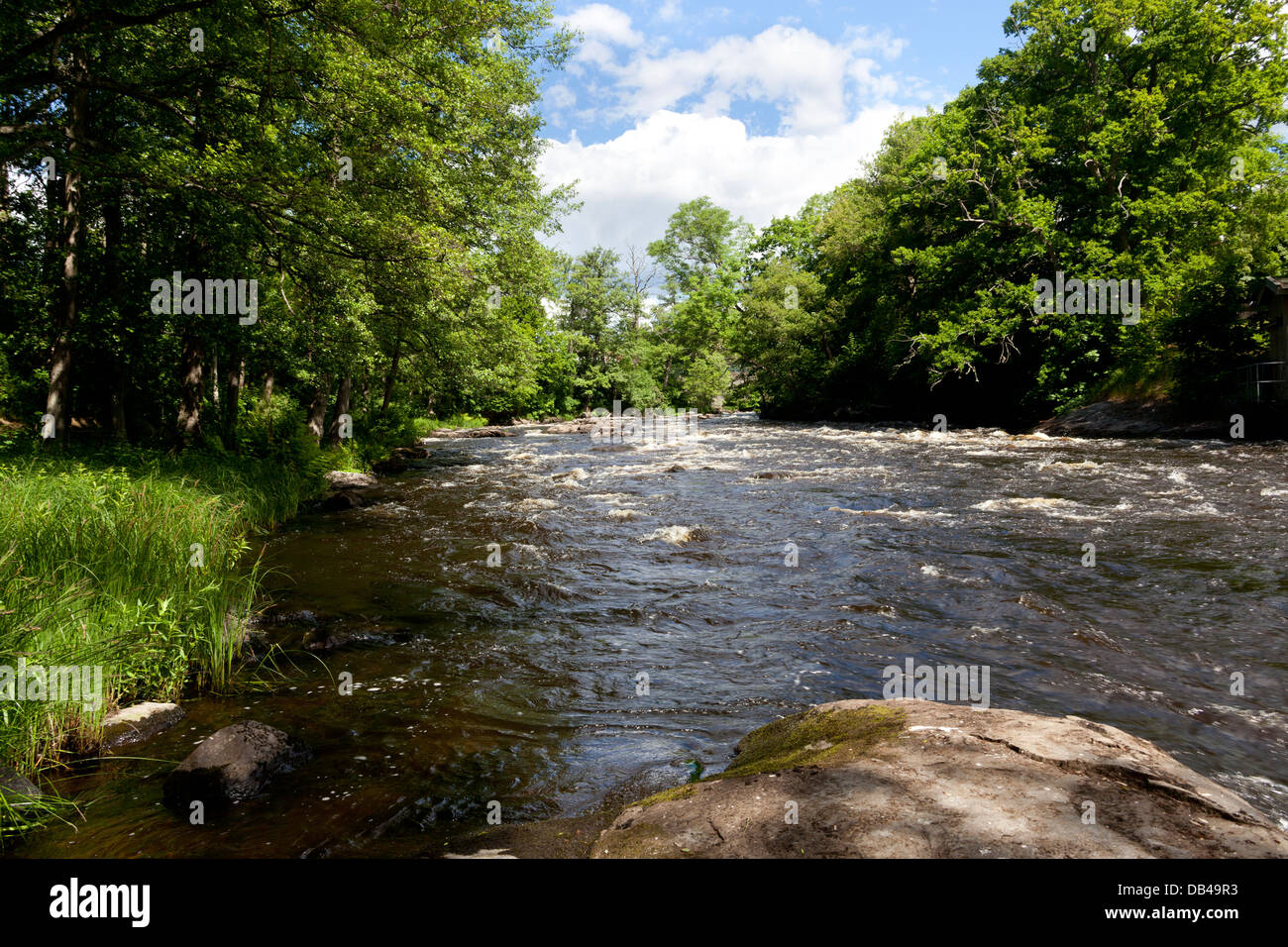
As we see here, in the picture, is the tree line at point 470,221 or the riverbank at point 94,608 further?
the tree line at point 470,221

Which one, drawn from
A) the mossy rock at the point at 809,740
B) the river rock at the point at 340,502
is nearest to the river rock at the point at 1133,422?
the mossy rock at the point at 809,740

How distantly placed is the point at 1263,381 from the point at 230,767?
90.7 ft

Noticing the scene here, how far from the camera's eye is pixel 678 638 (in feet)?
21.9

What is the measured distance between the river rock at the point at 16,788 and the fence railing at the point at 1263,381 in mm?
28037

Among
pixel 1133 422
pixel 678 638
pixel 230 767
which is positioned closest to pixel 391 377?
pixel 678 638

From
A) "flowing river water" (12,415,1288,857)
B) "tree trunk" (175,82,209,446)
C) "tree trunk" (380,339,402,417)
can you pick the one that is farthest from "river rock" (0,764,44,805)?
"tree trunk" (380,339,402,417)

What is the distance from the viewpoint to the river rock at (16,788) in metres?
3.29

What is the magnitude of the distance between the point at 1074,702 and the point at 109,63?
1666 centimetres

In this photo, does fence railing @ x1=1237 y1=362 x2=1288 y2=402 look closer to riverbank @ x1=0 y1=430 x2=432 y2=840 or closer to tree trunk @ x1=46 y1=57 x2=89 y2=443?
riverbank @ x1=0 y1=430 x2=432 y2=840

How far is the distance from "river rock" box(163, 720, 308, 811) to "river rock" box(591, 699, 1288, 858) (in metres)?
2.43

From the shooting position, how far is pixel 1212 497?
1184cm

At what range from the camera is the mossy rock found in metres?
3.31

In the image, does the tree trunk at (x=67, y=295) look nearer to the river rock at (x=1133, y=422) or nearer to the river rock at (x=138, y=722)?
the river rock at (x=138, y=722)
